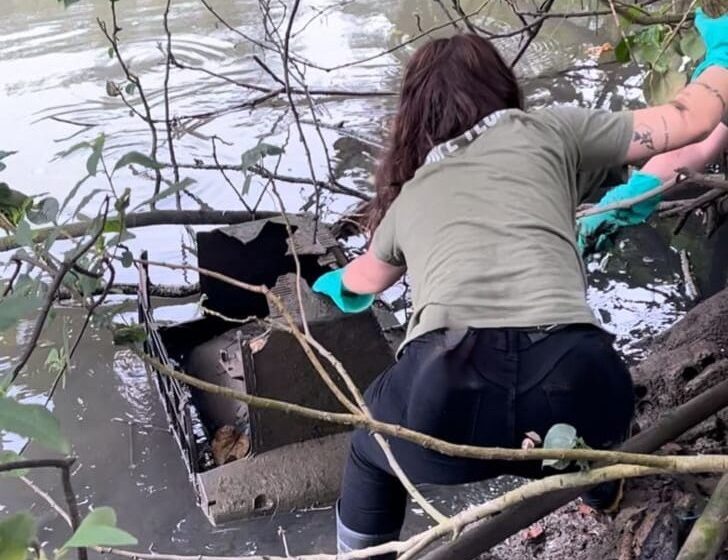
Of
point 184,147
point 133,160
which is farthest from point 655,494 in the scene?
point 184,147

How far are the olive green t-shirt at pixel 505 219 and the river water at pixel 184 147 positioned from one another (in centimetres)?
90

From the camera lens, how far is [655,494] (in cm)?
204

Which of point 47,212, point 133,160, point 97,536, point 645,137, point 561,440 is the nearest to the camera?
point 97,536

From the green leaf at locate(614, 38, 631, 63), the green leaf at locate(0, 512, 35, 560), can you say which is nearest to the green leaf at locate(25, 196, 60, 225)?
the green leaf at locate(0, 512, 35, 560)

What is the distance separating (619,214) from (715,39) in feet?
1.45

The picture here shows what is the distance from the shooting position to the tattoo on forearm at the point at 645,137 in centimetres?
176

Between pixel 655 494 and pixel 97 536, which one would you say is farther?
pixel 655 494

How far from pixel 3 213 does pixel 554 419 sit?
102cm

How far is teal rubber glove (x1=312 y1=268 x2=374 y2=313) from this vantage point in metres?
2.18

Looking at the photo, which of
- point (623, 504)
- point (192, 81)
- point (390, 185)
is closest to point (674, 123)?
point (390, 185)

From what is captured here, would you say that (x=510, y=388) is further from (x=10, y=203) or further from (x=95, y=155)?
(x=10, y=203)

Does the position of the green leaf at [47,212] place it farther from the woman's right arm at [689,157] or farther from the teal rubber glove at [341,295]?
the woman's right arm at [689,157]

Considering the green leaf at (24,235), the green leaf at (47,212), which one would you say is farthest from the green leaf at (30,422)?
the green leaf at (47,212)

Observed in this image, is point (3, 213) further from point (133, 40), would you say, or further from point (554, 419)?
point (133, 40)
